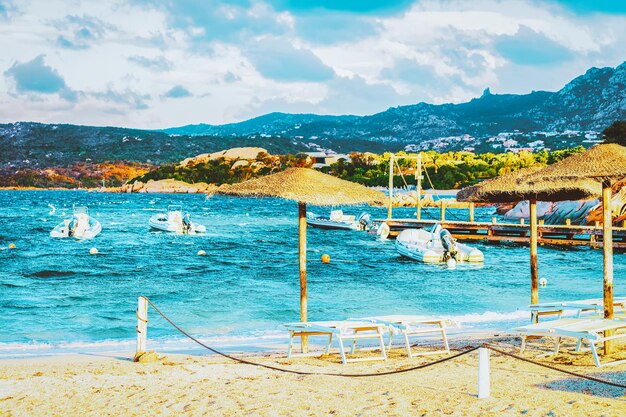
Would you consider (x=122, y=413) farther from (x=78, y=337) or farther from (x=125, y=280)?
(x=125, y=280)

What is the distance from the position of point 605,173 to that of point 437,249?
22061 mm

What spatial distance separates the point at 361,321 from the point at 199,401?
3375 mm

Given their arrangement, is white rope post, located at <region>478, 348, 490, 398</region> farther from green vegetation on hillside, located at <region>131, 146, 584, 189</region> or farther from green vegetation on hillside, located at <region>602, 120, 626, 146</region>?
green vegetation on hillside, located at <region>131, 146, 584, 189</region>

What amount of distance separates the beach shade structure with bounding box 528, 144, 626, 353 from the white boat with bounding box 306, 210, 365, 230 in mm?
40362

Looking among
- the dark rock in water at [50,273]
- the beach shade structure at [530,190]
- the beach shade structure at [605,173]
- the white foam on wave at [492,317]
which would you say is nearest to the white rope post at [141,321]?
the beach shade structure at [530,190]

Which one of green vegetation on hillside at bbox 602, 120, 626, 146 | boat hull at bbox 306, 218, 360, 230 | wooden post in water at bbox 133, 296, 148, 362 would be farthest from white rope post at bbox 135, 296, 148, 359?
green vegetation on hillside at bbox 602, 120, 626, 146

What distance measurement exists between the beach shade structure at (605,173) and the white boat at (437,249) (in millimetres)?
20219

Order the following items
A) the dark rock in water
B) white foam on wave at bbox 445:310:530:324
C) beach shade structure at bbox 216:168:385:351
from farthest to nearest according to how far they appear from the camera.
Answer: the dark rock in water → white foam on wave at bbox 445:310:530:324 → beach shade structure at bbox 216:168:385:351

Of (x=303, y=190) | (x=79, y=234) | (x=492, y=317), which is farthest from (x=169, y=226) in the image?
(x=303, y=190)

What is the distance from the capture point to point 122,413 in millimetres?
7430

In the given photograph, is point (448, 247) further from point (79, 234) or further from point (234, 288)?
point (79, 234)

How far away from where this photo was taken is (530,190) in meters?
10.7

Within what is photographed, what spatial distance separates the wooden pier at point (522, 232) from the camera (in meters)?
35.2

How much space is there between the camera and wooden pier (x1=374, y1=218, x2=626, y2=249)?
3522 cm
